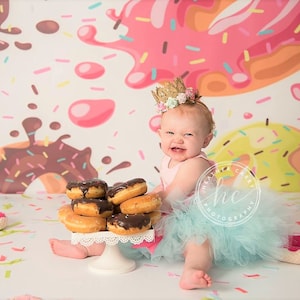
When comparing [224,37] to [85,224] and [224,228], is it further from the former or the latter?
[85,224]

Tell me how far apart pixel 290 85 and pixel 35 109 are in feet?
3.20

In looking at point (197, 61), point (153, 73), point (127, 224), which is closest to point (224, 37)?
point (197, 61)

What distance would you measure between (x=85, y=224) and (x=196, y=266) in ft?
0.87

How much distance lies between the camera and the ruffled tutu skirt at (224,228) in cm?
135

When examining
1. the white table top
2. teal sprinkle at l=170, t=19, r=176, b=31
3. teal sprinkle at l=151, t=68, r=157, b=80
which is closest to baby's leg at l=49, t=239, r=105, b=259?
the white table top

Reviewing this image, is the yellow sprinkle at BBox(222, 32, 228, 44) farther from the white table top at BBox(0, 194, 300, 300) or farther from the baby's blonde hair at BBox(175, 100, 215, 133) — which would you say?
the white table top at BBox(0, 194, 300, 300)

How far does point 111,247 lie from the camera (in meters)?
1.35

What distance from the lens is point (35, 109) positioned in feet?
7.22

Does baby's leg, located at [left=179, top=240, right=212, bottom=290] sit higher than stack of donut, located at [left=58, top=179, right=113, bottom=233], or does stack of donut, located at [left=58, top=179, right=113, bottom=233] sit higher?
stack of donut, located at [left=58, top=179, right=113, bottom=233]

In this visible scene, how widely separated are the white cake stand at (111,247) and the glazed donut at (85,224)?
13mm

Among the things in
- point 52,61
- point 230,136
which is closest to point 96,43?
point 52,61

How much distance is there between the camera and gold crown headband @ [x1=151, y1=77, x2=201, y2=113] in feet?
4.70

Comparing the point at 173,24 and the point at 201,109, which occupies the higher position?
the point at 173,24

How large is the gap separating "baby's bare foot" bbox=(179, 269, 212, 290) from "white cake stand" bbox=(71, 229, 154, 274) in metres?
0.14
